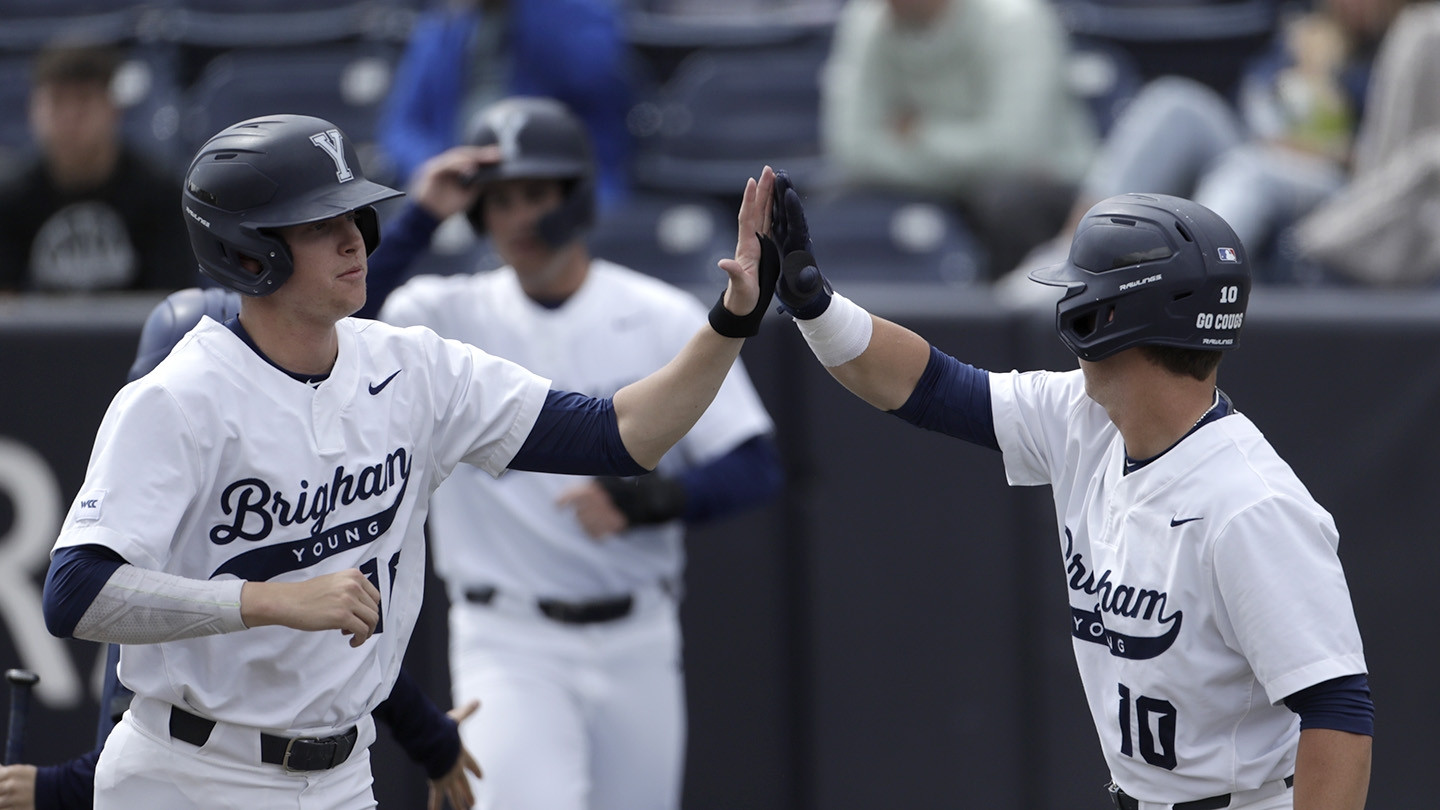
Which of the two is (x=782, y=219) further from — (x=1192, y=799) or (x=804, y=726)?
(x=804, y=726)

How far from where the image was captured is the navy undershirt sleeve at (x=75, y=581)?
2277mm

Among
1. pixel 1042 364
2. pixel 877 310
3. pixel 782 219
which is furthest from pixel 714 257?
pixel 782 219

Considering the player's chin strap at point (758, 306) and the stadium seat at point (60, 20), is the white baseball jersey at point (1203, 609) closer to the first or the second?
the player's chin strap at point (758, 306)

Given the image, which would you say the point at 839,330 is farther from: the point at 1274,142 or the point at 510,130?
Answer: the point at 1274,142

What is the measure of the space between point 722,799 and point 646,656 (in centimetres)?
106

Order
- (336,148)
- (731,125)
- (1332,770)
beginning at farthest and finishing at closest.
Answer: (731,125) < (336,148) < (1332,770)

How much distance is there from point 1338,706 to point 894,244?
3.73m

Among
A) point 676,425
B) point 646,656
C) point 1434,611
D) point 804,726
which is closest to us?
point 676,425

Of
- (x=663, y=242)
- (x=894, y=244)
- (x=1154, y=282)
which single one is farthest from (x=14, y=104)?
(x=1154, y=282)

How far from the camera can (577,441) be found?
8.95 feet

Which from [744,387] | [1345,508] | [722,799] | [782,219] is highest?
[782,219]

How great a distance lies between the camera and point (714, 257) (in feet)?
18.8

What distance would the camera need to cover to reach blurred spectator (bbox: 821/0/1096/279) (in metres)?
5.90

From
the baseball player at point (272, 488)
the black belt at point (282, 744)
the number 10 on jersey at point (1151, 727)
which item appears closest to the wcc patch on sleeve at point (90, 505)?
the baseball player at point (272, 488)
